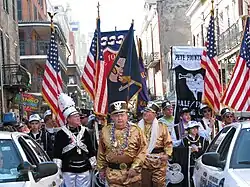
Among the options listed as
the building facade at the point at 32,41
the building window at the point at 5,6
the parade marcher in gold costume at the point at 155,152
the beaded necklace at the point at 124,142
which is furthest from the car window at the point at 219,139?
the building facade at the point at 32,41

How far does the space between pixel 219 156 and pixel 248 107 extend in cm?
661

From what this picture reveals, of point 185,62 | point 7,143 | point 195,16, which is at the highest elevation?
point 195,16

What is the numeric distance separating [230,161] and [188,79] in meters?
7.12

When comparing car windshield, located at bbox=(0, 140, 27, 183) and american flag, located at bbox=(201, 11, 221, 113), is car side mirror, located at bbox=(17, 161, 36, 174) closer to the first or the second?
car windshield, located at bbox=(0, 140, 27, 183)

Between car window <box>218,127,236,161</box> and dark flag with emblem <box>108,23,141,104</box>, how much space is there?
445cm

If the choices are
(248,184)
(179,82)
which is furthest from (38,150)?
(179,82)

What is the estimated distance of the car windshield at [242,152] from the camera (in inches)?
268

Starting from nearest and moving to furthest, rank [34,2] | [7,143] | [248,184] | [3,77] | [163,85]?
1. [248,184]
2. [7,143]
3. [3,77]
4. [34,2]
5. [163,85]

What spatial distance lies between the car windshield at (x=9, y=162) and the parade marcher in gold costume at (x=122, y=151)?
158 cm

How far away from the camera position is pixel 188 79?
1391 cm

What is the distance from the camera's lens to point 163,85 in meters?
59.8

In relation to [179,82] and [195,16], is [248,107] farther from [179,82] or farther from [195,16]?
[195,16]

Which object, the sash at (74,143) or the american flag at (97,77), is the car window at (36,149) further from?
the american flag at (97,77)

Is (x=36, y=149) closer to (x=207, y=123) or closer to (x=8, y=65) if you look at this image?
(x=207, y=123)
